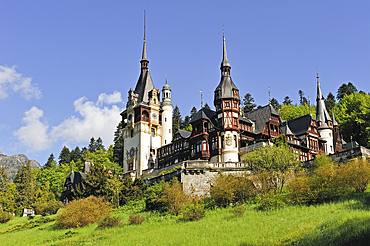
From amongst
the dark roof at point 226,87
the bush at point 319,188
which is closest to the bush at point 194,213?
the bush at point 319,188

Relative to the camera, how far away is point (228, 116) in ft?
187

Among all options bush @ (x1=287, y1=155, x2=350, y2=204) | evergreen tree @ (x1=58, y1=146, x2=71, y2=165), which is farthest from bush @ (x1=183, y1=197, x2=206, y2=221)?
evergreen tree @ (x1=58, y1=146, x2=71, y2=165)

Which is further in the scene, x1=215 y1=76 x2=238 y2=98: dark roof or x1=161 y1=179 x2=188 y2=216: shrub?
x1=215 y1=76 x2=238 y2=98: dark roof

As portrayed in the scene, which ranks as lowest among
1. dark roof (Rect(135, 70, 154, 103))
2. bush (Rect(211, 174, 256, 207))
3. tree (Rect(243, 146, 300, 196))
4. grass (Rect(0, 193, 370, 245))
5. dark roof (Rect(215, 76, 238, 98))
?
grass (Rect(0, 193, 370, 245))

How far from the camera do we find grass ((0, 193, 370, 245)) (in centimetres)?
2330

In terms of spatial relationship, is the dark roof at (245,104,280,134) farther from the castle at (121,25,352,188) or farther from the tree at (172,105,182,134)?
the tree at (172,105,182,134)

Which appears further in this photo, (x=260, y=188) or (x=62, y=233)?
(x=260, y=188)

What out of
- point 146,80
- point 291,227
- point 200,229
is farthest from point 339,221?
point 146,80

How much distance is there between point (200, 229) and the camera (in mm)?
30391

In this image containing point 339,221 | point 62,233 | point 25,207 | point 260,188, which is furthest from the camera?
point 25,207

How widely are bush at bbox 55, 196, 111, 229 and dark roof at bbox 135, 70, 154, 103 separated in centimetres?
3400

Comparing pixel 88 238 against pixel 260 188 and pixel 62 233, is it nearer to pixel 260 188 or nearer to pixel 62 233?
pixel 62 233

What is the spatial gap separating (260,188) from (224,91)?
21.5 metres

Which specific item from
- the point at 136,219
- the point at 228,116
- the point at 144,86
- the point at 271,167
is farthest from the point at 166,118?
the point at 136,219
